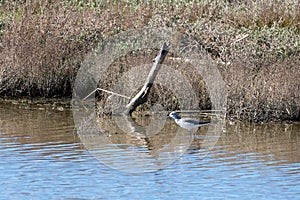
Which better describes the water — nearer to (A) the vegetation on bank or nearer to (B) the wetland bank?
(B) the wetland bank

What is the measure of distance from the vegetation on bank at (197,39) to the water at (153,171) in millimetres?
588

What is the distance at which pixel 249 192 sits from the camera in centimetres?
796

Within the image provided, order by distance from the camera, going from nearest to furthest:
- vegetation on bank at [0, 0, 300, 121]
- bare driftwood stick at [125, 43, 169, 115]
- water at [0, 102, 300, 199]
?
1. water at [0, 102, 300, 199]
2. vegetation on bank at [0, 0, 300, 121]
3. bare driftwood stick at [125, 43, 169, 115]

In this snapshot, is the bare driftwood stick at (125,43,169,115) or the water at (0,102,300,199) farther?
the bare driftwood stick at (125,43,169,115)

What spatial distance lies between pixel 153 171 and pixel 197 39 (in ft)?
22.2

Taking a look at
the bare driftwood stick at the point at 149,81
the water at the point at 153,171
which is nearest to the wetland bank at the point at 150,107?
the water at the point at 153,171

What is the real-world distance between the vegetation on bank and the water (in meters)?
0.59

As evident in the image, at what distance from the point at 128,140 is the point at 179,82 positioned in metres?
2.18

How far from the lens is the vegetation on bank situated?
40.0 feet

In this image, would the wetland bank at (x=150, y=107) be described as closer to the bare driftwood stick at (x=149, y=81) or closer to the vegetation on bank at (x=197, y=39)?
the vegetation on bank at (x=197, y=39)

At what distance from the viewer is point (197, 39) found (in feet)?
50.7

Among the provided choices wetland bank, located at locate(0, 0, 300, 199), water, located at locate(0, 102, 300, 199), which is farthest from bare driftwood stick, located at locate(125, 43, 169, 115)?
water, located at locate(0, 102, 300, 199)

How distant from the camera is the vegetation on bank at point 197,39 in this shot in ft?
40.0

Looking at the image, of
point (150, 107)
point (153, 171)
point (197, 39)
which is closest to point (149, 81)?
point (150, 107)
